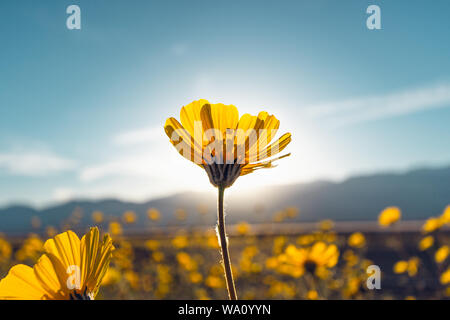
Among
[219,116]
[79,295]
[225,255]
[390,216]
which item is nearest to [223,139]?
[219,116]

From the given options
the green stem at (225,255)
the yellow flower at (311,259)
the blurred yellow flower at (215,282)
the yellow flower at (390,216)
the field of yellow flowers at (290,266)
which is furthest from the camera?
the yellow flower at (390,216)

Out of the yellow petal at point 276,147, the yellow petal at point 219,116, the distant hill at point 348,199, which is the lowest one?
the distant hill at point 348,199

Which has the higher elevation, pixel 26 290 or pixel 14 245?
pixel 26 290

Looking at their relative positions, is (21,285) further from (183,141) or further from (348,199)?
(348,199)

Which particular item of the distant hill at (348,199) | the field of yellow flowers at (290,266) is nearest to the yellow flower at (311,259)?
the field of yellow flowers at (290,266)

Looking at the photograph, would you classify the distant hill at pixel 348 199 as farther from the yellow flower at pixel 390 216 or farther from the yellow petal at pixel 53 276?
the yellow petal at pixel 53 276
